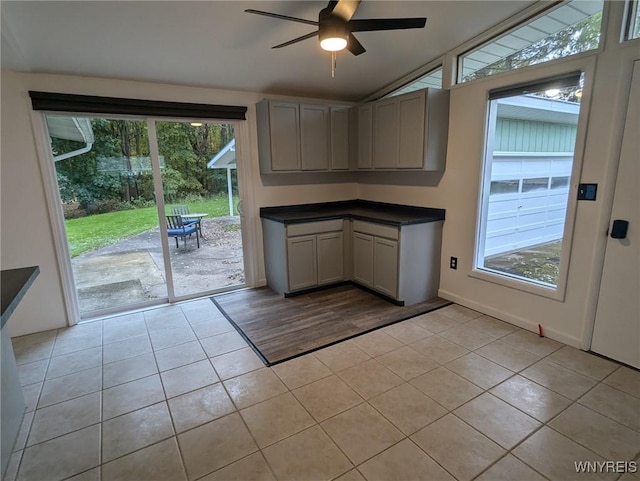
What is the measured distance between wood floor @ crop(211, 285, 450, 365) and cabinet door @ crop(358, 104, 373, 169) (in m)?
1.57

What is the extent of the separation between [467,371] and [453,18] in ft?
9.18

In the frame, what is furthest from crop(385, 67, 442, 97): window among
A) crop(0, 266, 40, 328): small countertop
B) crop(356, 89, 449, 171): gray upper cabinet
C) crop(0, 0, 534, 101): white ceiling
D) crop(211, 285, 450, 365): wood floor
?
crop(0, 266, 40, 328): small countertop

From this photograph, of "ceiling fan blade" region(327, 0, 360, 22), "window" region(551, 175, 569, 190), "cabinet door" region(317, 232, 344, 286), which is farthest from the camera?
"cabinet door" region(317, 232, 344, 286)

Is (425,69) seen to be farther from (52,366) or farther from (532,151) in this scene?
(52,366)

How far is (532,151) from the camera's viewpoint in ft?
9.61

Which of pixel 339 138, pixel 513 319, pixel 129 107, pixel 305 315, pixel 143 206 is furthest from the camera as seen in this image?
pixel 339 138

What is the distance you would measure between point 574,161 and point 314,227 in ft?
7.92

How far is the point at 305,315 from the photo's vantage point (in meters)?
3.36

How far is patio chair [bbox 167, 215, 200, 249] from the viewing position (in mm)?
3614

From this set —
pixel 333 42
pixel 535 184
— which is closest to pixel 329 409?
pixel 333 42

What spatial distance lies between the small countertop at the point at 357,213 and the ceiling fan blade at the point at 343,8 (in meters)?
1.86

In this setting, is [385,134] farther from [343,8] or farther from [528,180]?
[343,8]

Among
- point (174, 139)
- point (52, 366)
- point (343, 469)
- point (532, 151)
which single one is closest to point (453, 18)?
point (532, 151)

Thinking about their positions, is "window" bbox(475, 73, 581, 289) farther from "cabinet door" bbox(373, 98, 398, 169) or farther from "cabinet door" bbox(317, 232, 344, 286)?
"cabinet door" bbox(317, 232, 344, 286)
